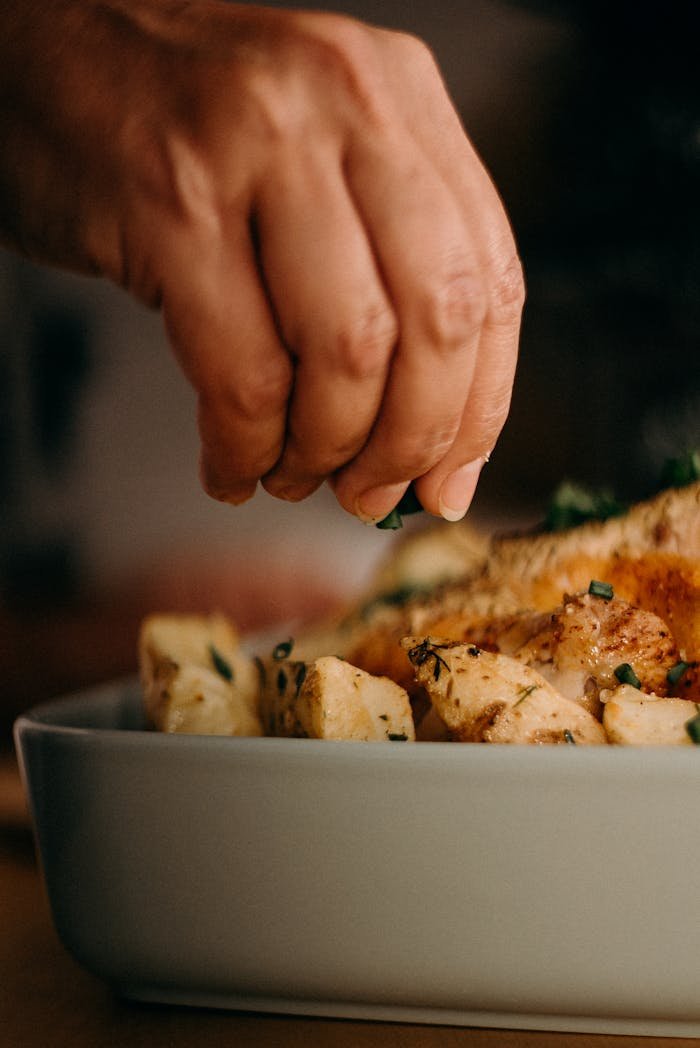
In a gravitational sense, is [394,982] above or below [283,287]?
below

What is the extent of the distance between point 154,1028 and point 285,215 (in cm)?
38

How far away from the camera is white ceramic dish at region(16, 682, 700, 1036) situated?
471 millimetres

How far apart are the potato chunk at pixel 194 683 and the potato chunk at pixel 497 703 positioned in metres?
0.15

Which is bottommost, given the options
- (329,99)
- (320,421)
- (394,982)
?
(394,982)

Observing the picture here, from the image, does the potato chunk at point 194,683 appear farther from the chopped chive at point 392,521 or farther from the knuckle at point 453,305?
the knuckle at point 453,305

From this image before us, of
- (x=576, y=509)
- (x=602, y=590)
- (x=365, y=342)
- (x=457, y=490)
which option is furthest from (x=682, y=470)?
(x=365, y=342)

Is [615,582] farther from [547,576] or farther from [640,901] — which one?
[640,901]

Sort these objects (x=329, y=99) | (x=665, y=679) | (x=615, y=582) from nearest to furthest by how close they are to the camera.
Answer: (x=329, y=99) < (x=665, y=679) < (x=615, y=582)

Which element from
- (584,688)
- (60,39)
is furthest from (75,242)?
(584,688)

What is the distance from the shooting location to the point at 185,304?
1.50 feet

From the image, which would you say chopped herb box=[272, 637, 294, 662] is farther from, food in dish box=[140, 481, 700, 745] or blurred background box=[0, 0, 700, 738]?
blurred background box=[0, 0, 700, 738]

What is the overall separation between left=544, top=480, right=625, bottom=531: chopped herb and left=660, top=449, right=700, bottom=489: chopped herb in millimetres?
38

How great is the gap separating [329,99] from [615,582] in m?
0.38

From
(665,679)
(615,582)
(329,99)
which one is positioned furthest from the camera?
(615,582)
